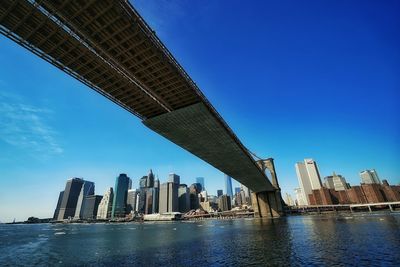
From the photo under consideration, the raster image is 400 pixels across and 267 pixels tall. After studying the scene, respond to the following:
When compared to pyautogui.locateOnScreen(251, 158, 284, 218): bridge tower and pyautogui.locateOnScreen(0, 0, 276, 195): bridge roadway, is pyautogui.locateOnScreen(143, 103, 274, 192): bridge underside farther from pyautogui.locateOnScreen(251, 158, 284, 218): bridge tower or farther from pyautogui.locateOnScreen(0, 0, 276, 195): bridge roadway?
pyautogui.locateOnScreen(251, 158, 284, 218): bridge tower

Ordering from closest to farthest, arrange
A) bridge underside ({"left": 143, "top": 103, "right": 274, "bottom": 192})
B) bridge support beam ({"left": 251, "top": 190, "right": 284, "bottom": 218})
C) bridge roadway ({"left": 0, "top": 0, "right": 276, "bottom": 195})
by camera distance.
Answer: bridge roadway ({"left": 0, "top": 0, "right": 276, "bottom": 195})
bridge underside ({"left": 143, "top": 103, "right": 274, "bottom": 192})
bridge support beam ({"left": 251, "top": 190, "right": 284, "bottom": 218})

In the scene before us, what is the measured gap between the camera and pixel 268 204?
12131 cm

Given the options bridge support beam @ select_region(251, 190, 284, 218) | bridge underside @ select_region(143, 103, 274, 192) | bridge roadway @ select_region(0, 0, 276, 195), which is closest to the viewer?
bridge roadway @ select_region(0, 0, 276, 195)

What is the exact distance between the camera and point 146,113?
3731 centimetres

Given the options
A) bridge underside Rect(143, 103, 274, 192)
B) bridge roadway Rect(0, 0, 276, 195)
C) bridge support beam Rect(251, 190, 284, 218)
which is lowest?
bridge support beam Rect(251, 190, 284, 218)

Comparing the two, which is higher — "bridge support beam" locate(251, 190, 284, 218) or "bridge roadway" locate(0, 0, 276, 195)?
"bridge roadway" locate(0, 0, 276, 195)

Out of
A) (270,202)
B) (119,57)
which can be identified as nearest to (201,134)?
(119,57)

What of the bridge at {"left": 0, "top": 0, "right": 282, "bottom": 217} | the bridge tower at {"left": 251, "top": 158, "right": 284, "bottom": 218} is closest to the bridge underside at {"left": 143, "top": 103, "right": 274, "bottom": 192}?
the bridge at {"left": 0, "top": 0, "right": 282, "bottom": 217}

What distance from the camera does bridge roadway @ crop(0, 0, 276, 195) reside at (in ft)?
64.0

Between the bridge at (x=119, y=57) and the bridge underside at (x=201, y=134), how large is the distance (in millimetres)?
171

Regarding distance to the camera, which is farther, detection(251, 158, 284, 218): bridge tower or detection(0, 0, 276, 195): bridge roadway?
detection(251, 158, 284, 218): bridge tower

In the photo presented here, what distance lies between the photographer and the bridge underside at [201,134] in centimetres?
3603

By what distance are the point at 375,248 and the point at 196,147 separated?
34.9 meters

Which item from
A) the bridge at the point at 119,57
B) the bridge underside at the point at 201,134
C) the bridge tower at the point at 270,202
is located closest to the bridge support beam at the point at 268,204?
the bridge tower at the point at 270,202
